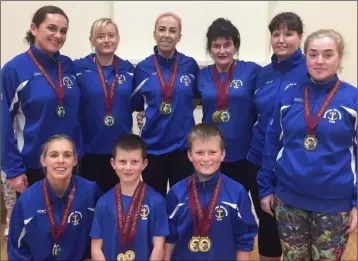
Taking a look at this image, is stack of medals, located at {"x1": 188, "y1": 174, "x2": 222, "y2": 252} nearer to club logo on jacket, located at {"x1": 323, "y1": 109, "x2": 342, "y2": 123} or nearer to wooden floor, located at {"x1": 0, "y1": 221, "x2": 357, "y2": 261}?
club logo on jacket, located at {"x1": 323, "y1": 109, "x2": 342, "y2": 123}

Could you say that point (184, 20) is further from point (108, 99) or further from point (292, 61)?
point (292, 61)

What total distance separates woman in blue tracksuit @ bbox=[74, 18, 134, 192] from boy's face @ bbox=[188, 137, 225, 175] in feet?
2.04

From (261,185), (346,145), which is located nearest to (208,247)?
(261,185)

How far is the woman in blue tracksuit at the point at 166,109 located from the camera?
269 cm

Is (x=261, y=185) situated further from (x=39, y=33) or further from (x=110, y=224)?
(x=39, y=33)

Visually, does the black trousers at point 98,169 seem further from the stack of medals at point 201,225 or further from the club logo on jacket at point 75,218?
the stack of medals at point 201,225

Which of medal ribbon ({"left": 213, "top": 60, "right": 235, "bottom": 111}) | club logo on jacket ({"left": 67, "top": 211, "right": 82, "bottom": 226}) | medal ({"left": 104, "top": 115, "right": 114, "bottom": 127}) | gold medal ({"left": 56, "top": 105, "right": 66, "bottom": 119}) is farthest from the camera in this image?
medal ({"left": 104, "top": 115, "right": 114, "bottom": 127})

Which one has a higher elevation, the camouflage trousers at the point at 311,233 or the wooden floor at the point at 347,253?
the camouflage trousers at the point at 311,233

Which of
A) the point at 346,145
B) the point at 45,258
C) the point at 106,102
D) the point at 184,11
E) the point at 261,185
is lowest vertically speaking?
the point at 45,258

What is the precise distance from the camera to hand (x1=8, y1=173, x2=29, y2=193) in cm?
244

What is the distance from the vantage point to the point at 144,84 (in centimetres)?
276

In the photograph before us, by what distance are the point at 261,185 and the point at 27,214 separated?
4.19ft

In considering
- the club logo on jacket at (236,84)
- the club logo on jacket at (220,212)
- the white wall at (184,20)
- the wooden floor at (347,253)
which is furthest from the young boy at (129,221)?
the white wall at (184,20)

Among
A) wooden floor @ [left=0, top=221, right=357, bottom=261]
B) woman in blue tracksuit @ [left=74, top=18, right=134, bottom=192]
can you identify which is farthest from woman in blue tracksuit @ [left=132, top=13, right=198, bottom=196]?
wooden floor @ [left=0, top=221, right=357, bottom=261]
